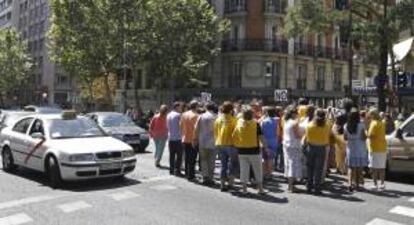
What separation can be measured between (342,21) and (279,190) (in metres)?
18.2

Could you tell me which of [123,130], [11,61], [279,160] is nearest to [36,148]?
[279,160]

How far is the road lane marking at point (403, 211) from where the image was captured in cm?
1130

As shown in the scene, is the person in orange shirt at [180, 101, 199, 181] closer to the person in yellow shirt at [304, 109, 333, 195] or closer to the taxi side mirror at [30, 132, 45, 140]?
the person in yellow shirt at [304, 109, 333, 195]

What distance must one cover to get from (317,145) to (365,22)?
1677 centimetres

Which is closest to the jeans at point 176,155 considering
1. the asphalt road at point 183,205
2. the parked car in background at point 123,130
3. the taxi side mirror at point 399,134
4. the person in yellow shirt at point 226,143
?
the asphalt road at point 183,205

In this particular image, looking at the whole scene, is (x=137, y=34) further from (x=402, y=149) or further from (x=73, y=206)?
(x=73, y=206)

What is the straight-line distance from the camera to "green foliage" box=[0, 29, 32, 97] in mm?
83938

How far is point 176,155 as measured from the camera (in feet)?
52.7

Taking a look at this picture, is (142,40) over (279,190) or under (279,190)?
over

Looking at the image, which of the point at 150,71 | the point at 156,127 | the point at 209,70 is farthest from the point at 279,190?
the point at 209,70

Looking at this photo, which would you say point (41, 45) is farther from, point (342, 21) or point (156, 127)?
point (156, 127)

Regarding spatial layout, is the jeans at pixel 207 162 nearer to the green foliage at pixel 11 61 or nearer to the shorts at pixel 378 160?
the shorts at pixel 378 160

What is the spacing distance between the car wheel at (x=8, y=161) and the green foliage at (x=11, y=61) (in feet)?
231

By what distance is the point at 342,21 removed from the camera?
99.6 ft
